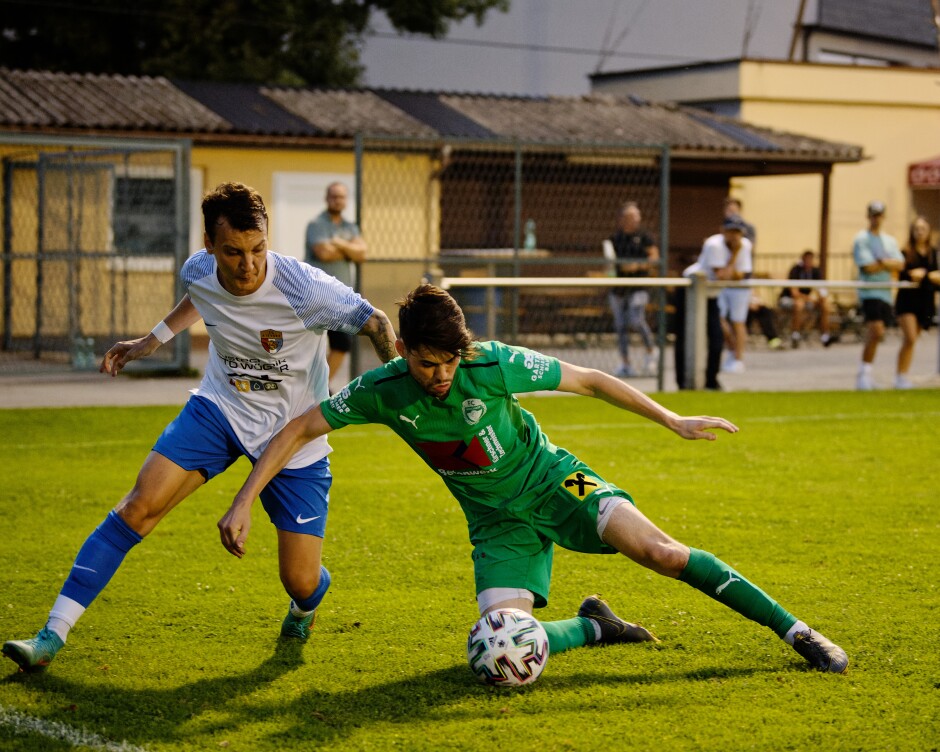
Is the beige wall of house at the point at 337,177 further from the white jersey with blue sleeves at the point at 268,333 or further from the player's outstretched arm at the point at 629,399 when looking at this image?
the player's outstretched arm at the point at 629,399

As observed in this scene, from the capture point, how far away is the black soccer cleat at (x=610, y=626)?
520 centimetres

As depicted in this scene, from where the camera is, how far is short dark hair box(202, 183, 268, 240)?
4.78 metres

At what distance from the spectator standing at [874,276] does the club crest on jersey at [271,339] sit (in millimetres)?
10796

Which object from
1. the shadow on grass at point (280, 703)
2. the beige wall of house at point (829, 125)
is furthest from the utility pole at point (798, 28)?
the shadow on grass at point (280, 703)

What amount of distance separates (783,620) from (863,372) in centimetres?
1078

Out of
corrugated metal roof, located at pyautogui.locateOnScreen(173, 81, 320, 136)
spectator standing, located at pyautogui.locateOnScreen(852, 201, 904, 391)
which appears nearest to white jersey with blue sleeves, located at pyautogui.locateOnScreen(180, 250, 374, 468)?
spectator standing, located at pyautogui.locateOnScreen(852, 201, 904, 391)

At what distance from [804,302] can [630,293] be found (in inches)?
305

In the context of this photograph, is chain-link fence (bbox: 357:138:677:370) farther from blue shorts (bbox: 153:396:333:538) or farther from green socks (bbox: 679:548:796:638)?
green socks (bbox: 679:548:796:638)

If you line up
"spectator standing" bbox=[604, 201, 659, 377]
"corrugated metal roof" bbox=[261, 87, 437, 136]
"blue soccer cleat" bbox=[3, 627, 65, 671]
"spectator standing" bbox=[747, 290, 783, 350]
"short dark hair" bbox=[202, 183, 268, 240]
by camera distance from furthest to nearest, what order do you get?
"spectator standing" bbox=[747, 290, 783, 350], "corrugated metal roof" bbox=[261, 87, 437, 136], "spectator standing" bbox=[604, 201, 659, 377], "short dark hair" bbox=[202, 183, 268, 240], "blue soccer cleat" bbox=[3, 627, 65, 671]

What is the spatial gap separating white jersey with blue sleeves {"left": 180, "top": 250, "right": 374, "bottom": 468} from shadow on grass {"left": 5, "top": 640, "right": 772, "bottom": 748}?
0.96 meters

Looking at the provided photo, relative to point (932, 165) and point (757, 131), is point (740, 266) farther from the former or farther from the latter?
point (932, 165)

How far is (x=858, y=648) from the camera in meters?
5.12

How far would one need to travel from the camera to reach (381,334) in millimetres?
5172

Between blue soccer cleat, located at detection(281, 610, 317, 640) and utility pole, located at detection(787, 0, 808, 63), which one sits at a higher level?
utility pole, located at detection(787, 0, 808, 63)
